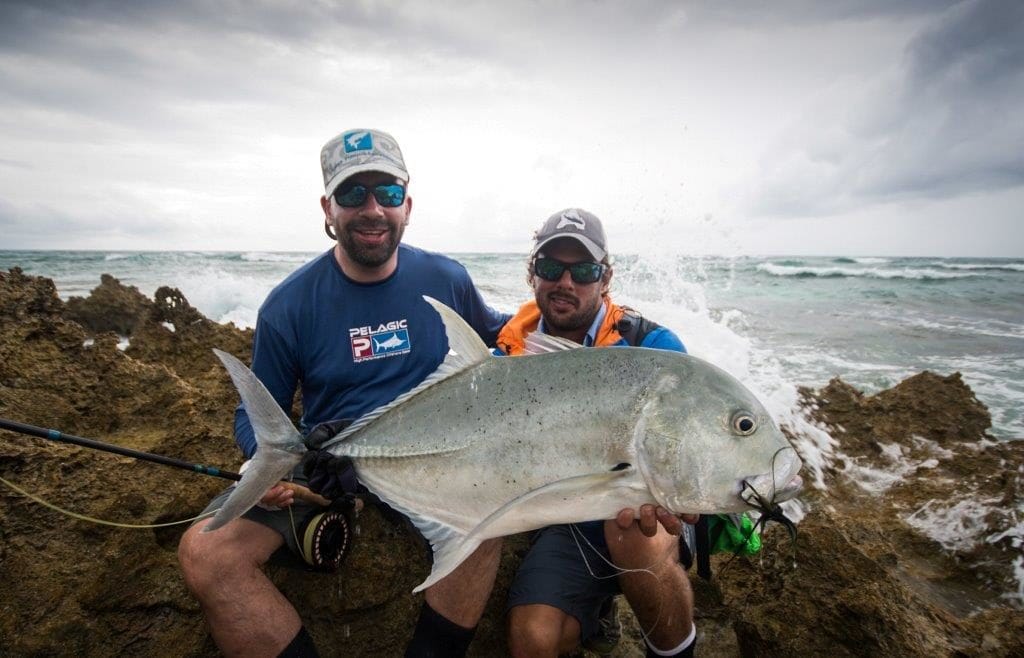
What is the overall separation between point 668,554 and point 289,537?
1772 mm

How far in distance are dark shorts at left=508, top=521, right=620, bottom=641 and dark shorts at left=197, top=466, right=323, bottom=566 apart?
1080mm

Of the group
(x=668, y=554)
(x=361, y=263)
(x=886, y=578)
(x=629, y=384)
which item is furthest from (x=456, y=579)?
(x=886, y=578)

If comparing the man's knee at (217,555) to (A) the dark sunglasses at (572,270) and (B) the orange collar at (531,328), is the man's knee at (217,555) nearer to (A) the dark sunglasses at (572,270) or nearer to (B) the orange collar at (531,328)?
(B) the orange collar at (531,328)

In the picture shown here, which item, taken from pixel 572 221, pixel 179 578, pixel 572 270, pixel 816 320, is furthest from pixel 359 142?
pixel 816 320

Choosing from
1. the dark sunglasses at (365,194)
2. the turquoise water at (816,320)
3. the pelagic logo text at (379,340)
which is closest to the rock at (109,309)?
the turquoise water at (816,320)

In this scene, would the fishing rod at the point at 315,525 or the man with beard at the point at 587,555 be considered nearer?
the fishing rod at the point at 315,525

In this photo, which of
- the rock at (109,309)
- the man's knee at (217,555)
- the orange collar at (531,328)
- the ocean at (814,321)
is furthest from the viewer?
the ocean at (814,321)

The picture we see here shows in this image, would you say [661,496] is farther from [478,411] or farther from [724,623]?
[724,623]

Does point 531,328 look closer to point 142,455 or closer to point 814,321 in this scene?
point 142,455

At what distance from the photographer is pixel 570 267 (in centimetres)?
281

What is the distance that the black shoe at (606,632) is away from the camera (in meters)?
2.65

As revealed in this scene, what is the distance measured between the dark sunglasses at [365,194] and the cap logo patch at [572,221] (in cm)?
95

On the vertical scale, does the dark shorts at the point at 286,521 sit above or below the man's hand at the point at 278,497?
below

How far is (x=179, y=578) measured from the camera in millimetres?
2422
